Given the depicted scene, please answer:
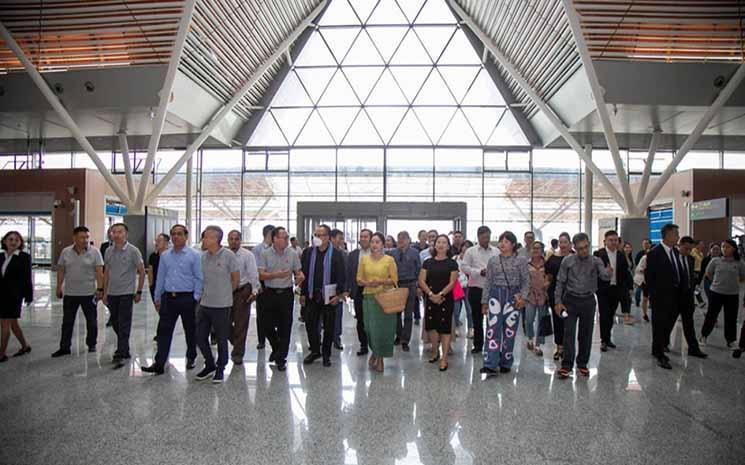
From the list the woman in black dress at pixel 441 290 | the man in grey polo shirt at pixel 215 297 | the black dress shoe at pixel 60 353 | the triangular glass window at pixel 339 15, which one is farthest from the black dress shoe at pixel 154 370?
the triangular glass window at pixel 339 15

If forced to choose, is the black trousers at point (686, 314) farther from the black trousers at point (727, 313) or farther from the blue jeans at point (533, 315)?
the blue jeans at point (533, 315)

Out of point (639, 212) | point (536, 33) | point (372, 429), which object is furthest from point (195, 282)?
point (639, 212)

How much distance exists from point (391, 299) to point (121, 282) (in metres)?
3.47

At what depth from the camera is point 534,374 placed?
228 inches

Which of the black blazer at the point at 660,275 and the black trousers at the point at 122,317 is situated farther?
the black blazer at the point at 660,275

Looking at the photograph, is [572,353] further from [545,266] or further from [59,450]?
[59,450]

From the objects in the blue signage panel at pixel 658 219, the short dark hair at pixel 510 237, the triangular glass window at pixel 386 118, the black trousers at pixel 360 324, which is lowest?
the black trousers at pixel 360 324

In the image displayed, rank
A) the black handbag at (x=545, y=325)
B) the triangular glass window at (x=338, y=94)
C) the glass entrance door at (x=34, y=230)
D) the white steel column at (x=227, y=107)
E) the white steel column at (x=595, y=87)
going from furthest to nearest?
1. the glass entrance door at (x=34, y=230)
2. the triangular glass window at (x=338, y=94)
3. the white steel column at (x=227, y=107)
4. the white steel column at (x=595, y=87)
5. the black handbag at (x=545, y=325)

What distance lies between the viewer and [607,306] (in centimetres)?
713

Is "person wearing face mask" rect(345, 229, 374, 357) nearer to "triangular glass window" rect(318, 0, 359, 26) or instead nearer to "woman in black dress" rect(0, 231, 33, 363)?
"woman in black dress" rect(0, 231, 33, 363)

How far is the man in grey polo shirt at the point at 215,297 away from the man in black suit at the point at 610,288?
5.10 metres

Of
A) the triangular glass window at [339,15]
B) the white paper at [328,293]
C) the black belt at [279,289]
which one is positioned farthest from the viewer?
the triangular glass window at [339,15]

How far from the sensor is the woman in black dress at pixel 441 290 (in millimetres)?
5867

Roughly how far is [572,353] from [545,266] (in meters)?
1.66
